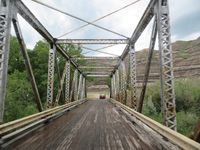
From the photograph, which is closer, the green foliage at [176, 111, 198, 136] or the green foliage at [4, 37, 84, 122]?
the green foliage at [176, 111, 198, 136]

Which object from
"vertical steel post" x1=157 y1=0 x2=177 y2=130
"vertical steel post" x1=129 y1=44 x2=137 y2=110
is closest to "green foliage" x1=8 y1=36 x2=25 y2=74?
"vertical steel post" x1=129 y1=44 x2=137 y2=110

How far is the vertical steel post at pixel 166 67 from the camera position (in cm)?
1032

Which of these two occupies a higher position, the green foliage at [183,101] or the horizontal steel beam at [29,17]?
the horizontal steel beam at [29,17]

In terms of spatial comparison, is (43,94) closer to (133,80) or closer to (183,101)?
(183,101)

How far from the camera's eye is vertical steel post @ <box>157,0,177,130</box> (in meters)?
10.3

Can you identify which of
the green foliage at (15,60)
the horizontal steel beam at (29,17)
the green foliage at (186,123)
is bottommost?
the green foliage at (186,123)

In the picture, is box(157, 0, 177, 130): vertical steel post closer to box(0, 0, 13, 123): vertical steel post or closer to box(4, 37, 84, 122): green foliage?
box(0, 0, 13, 123): vertical steel post

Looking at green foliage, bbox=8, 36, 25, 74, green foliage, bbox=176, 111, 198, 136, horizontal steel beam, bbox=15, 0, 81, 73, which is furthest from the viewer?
green foliage, bbox=8, 36, 25, 74

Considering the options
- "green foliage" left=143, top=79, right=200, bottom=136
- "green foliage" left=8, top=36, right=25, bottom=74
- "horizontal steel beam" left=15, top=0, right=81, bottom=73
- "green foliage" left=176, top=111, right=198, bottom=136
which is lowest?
"green foliage" left=176, top=111, right=198, bottom=136

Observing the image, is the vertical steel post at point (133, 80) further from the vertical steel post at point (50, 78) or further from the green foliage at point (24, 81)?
the green foliage at point (24, 81)

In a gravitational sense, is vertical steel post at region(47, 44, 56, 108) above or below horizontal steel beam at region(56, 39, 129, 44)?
below

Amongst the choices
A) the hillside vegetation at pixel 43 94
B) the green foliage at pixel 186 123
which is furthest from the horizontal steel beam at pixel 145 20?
the hillside vegetation at pixel 43 94

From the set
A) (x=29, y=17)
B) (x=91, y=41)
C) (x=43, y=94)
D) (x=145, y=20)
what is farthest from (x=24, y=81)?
(x=145, y=20)

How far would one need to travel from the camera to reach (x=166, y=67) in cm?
1066
